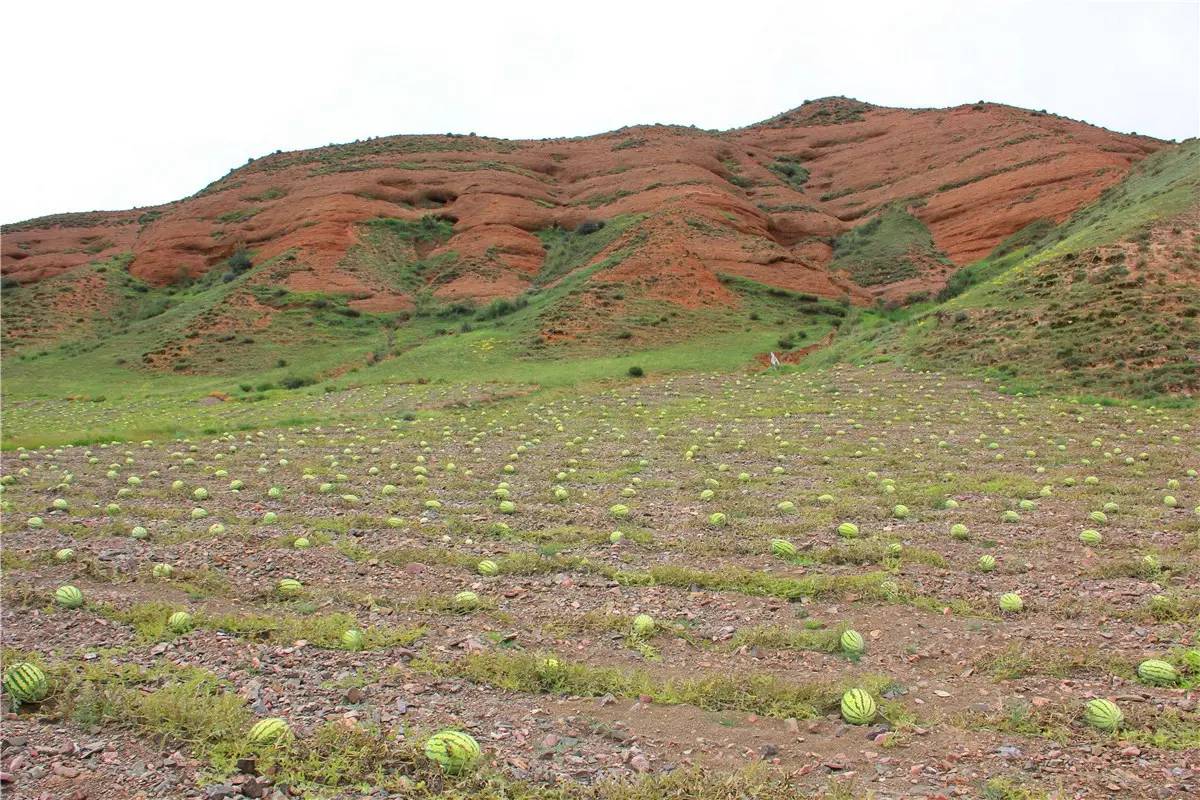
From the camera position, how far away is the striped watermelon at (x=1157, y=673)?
5762 millimetres

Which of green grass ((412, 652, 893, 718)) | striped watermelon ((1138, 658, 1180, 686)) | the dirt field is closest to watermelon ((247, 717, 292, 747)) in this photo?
the dirt field

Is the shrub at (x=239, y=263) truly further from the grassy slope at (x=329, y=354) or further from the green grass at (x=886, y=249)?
the green grass at (x=886, y=249)

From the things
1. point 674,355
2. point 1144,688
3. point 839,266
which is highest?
point 839,266

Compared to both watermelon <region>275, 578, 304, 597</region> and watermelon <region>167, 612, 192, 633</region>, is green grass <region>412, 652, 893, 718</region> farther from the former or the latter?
watermelon <region>275, 578, 304, 597</region>

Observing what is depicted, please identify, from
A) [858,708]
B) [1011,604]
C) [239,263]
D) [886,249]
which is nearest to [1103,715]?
[858,708]

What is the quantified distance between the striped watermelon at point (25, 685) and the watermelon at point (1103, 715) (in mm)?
7284

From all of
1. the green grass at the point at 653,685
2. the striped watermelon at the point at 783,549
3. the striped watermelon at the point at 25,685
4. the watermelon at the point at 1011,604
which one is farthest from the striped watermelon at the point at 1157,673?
the striped watermelon at the point at 25,685

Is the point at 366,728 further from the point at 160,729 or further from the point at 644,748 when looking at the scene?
the point at 644,748

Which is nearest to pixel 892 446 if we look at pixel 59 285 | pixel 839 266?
pixel 839 266

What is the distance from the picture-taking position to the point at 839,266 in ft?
222

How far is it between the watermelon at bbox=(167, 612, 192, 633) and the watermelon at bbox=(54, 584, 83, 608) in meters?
1.26

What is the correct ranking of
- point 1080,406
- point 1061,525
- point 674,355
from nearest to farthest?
point 1061,525 → point 1080,406 → point 674,355

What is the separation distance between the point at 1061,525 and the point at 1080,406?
14613 mm

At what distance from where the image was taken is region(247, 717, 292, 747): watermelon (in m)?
4.98
